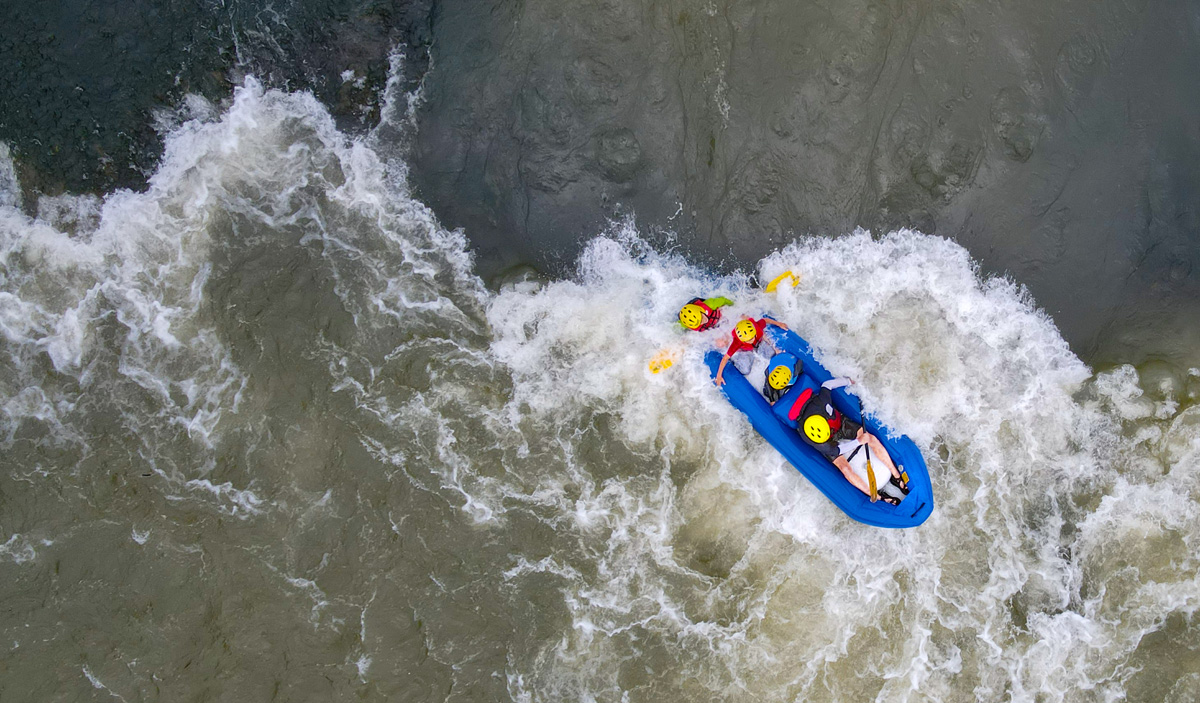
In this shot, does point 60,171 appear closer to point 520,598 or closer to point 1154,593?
point 520,598

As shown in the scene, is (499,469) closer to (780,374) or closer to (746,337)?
(746,337)

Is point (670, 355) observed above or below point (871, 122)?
below

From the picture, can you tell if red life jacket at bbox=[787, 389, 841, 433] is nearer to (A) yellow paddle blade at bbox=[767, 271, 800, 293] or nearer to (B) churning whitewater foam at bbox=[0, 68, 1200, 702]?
(B) churning whitewater foam at bbox=[0, 68, 1200, 702]

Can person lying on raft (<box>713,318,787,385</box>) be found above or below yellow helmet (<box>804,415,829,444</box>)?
above

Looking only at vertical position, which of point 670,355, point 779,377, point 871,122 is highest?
point 871,122

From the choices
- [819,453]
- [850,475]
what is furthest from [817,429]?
[850,475]

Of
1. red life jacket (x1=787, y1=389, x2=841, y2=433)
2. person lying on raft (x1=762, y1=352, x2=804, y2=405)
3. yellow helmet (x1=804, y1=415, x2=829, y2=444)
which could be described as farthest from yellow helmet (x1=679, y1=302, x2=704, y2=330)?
yellow helmet (x1=804, y1=415, x2=829, y2=444)
